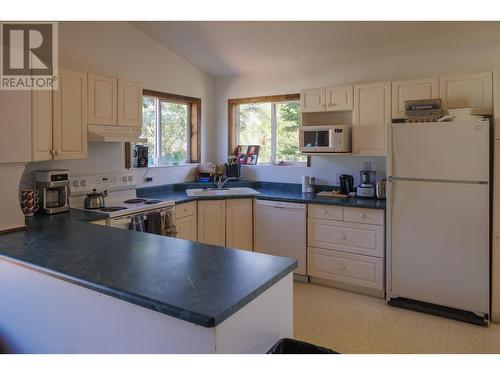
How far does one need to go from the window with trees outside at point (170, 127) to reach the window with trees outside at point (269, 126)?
505 millimetres

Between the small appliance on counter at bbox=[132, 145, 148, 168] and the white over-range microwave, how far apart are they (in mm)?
1684

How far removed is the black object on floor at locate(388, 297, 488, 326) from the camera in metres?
3.06

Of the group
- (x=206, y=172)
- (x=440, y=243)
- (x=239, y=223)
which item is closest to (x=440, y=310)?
(x=440, y=243)

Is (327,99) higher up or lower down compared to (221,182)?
higher up

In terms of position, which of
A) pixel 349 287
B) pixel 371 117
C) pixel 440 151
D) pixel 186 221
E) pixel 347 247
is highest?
pixel 371 117

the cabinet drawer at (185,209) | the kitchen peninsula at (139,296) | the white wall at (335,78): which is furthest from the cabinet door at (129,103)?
the kitchen peninsula at (139,296)

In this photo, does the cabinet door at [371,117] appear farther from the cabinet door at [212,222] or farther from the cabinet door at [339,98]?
the cabinet door at [212,222]

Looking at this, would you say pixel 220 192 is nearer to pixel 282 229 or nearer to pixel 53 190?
pixel 282 229

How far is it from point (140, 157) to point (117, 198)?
1.75 ft

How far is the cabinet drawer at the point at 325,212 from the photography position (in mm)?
3680

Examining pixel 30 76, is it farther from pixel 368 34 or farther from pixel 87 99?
pixel 368 34

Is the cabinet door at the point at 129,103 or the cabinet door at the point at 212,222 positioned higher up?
the cabinet door at the point at 129,103

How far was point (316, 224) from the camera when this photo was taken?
383cm

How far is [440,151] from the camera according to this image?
307 centimetres
